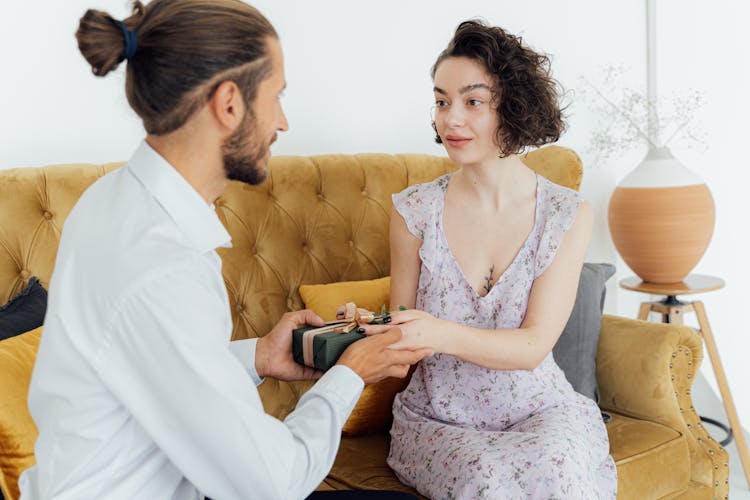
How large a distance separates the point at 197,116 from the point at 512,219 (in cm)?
99

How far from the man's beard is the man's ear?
0.04 feet

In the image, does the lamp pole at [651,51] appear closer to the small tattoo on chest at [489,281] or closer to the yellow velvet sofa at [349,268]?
the yellow velvet sofa at [349,268]

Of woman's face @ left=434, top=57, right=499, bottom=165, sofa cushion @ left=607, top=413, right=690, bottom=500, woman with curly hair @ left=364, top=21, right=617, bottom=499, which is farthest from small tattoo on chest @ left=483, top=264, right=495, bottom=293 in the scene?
sofa cushion @ left=607, top=413, right=690, bottom=500

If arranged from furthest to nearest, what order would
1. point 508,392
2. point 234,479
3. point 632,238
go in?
point 632,238, point 508,392, point 234,479

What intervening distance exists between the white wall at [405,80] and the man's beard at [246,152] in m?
0.80

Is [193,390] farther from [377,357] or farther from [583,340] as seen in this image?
[583,340]

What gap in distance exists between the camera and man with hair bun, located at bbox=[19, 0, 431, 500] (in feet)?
3.08

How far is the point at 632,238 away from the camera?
9.23 feet

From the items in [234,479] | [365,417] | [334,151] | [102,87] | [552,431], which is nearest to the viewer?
[234,479]

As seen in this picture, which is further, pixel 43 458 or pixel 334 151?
pixel 334 151

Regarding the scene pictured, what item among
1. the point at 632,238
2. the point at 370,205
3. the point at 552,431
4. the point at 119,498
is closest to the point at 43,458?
→ the point at 119,498

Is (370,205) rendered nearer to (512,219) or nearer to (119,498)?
(512,219)

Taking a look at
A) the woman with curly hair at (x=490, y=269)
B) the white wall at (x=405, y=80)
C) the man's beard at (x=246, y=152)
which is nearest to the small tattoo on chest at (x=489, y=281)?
the woman with curly hair at (x=490, y=269)

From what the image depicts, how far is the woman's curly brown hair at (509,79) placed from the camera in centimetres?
179
